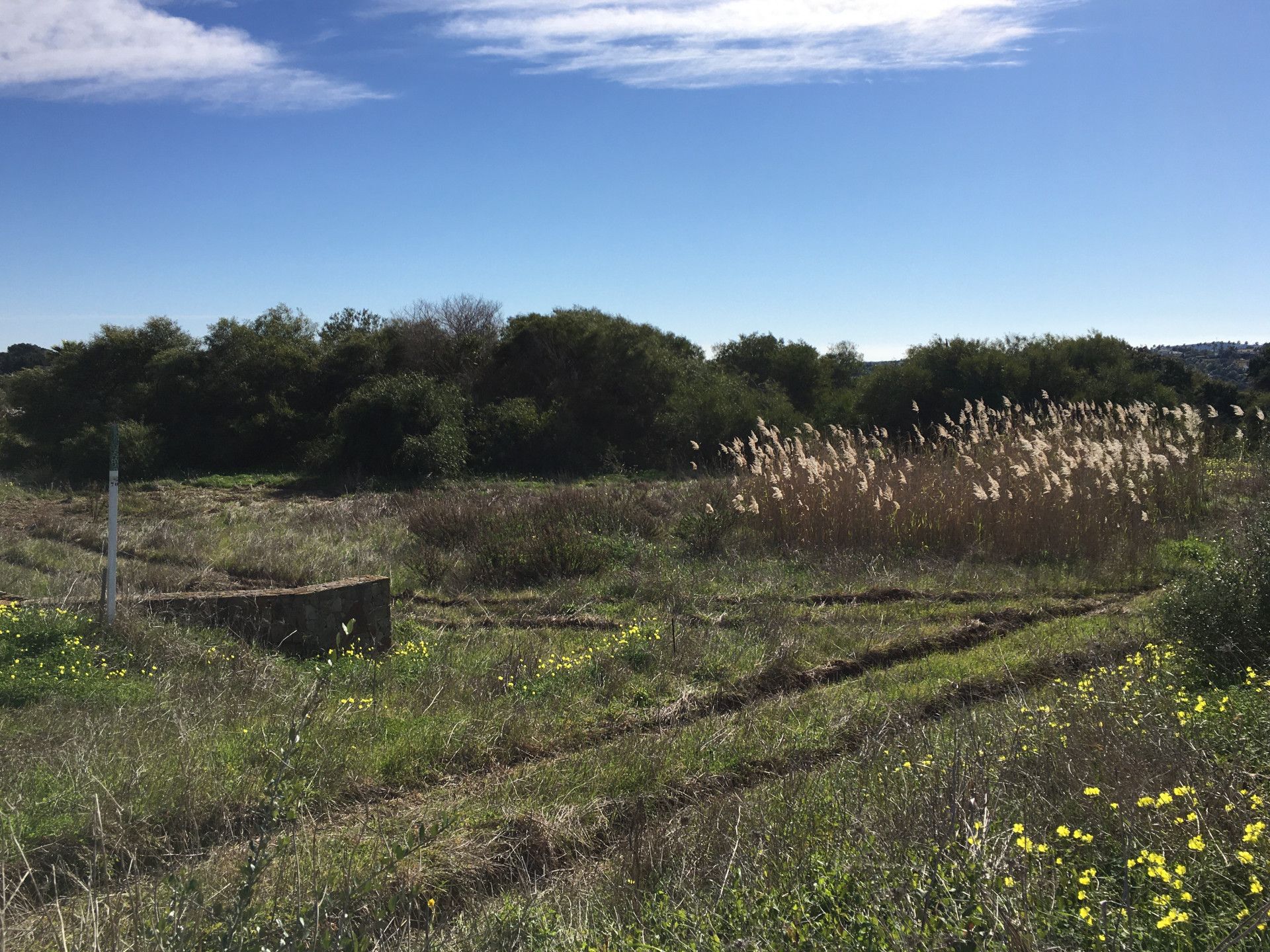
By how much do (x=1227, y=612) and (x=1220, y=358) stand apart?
40056 millimetres

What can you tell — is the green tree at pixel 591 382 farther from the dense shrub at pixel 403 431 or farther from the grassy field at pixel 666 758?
the grassy field at pixel 666 758

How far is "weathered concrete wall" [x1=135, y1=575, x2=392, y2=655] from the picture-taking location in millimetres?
7797

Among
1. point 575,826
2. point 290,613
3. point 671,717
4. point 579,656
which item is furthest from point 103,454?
point 575,826

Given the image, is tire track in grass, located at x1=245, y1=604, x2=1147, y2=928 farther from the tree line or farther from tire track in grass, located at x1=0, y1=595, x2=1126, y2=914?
the tree line

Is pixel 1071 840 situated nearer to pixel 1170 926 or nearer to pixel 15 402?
pixel 1170 926

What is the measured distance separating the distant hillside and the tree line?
127 inches

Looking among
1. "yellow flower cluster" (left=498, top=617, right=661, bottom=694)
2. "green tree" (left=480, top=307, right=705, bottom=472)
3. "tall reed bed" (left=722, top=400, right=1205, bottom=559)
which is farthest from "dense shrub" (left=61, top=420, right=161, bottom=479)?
"yellow flower cluster" (left=498, top=617, right=661, bottom=694)

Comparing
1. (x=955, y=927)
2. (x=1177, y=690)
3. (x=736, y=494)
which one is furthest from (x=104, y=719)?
(x=736, y=494)

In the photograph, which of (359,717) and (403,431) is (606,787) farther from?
(403,431)

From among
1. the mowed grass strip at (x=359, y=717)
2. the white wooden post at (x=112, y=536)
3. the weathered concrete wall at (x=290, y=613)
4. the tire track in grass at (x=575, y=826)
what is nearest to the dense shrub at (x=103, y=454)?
the weathered concrete wall at (x=290, y=613)

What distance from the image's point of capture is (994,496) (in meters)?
11.0

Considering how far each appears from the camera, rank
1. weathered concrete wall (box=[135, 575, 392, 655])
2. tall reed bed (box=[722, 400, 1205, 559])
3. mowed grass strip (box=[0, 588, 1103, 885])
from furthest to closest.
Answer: tall reed bed (box=[722, 400, 1205, 559]) → weathered concrete wall (box=[135, 575, 392, 655]) → mowed grass strip (box=[0, 588, 1103, 885])

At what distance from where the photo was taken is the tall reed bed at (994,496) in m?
11.0

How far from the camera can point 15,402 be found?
25.6 metres
